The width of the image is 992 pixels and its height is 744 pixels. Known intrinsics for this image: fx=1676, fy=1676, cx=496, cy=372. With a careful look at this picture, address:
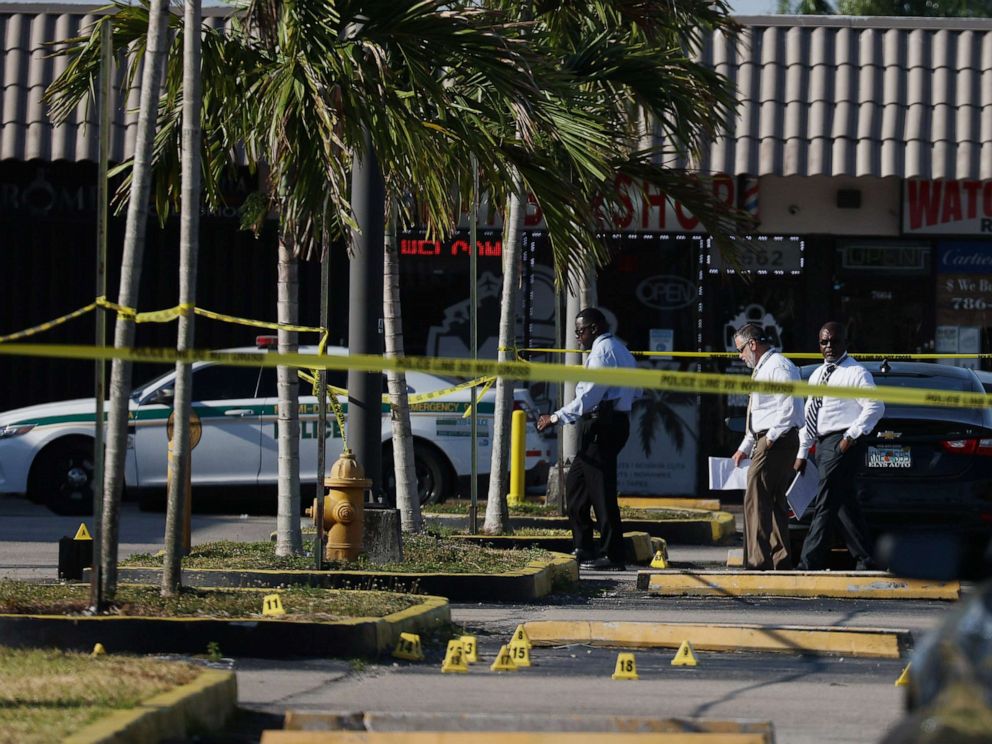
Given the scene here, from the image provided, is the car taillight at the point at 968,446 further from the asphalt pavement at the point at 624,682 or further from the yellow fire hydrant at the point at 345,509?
the yellow fire hydrant at the point at 345,509

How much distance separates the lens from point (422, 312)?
1912 cm

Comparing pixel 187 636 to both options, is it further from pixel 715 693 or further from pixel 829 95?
pixel 829 95

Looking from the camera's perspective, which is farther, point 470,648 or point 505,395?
point 505,395

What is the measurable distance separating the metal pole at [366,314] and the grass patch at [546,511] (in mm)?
3510

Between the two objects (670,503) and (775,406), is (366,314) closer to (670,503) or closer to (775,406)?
(775,406)

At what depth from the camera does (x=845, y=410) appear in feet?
37.8

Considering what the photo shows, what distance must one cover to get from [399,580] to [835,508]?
3234mm

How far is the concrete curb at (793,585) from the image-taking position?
10.6m

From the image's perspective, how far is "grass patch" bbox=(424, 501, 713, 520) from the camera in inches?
590

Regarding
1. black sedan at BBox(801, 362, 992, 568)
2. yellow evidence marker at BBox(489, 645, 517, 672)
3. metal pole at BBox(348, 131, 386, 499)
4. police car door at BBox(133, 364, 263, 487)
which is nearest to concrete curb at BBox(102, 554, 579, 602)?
metal pole at BBox(348, 131, 386, 499)

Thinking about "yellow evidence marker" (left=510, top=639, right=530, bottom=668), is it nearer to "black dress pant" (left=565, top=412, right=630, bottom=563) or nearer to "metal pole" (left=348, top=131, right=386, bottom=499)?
"metal pole" (left=348, top=131, right=386, bottom=499)

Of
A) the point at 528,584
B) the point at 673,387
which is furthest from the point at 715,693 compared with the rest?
the point at 528,584

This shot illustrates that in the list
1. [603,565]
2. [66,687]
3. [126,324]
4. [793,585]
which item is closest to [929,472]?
[793,585]

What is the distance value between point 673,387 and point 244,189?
484 inches
